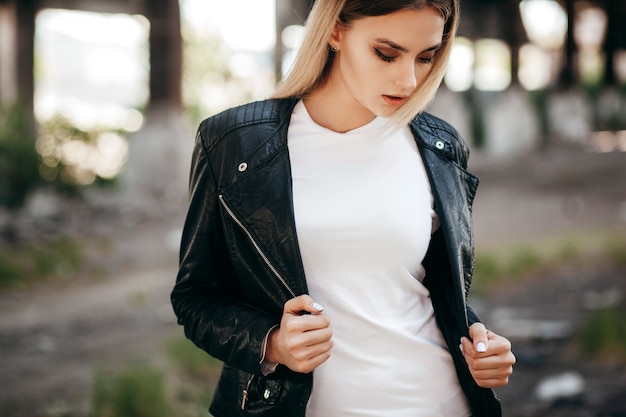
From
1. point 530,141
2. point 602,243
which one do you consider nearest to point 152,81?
point 602,243

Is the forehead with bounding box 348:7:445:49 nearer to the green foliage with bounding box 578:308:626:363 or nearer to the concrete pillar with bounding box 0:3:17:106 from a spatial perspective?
the green foliage with bounding box 578:308:626:363

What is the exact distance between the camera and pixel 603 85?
1931cm

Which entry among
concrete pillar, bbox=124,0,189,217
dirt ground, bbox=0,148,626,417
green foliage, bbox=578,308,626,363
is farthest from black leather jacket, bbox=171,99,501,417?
concrete pillar, bbox=124,0,189,217

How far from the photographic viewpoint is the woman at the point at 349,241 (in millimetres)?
1696

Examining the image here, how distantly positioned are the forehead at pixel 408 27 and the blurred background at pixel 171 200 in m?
0.64

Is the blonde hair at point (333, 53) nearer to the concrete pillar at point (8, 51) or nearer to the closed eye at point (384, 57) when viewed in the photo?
the closed eye at point (384, 57)

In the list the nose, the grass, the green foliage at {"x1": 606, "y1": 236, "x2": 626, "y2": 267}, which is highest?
the nose

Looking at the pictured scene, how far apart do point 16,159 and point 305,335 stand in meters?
8.28

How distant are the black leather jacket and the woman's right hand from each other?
92 mm

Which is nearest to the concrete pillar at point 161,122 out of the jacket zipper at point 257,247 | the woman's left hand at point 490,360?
the jacket zipper at point 257,247

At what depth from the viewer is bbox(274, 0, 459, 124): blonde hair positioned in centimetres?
171

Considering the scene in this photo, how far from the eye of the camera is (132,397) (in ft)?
12.7

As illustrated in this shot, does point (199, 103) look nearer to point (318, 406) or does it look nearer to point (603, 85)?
point (603, 85)

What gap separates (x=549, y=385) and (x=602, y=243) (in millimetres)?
3994
